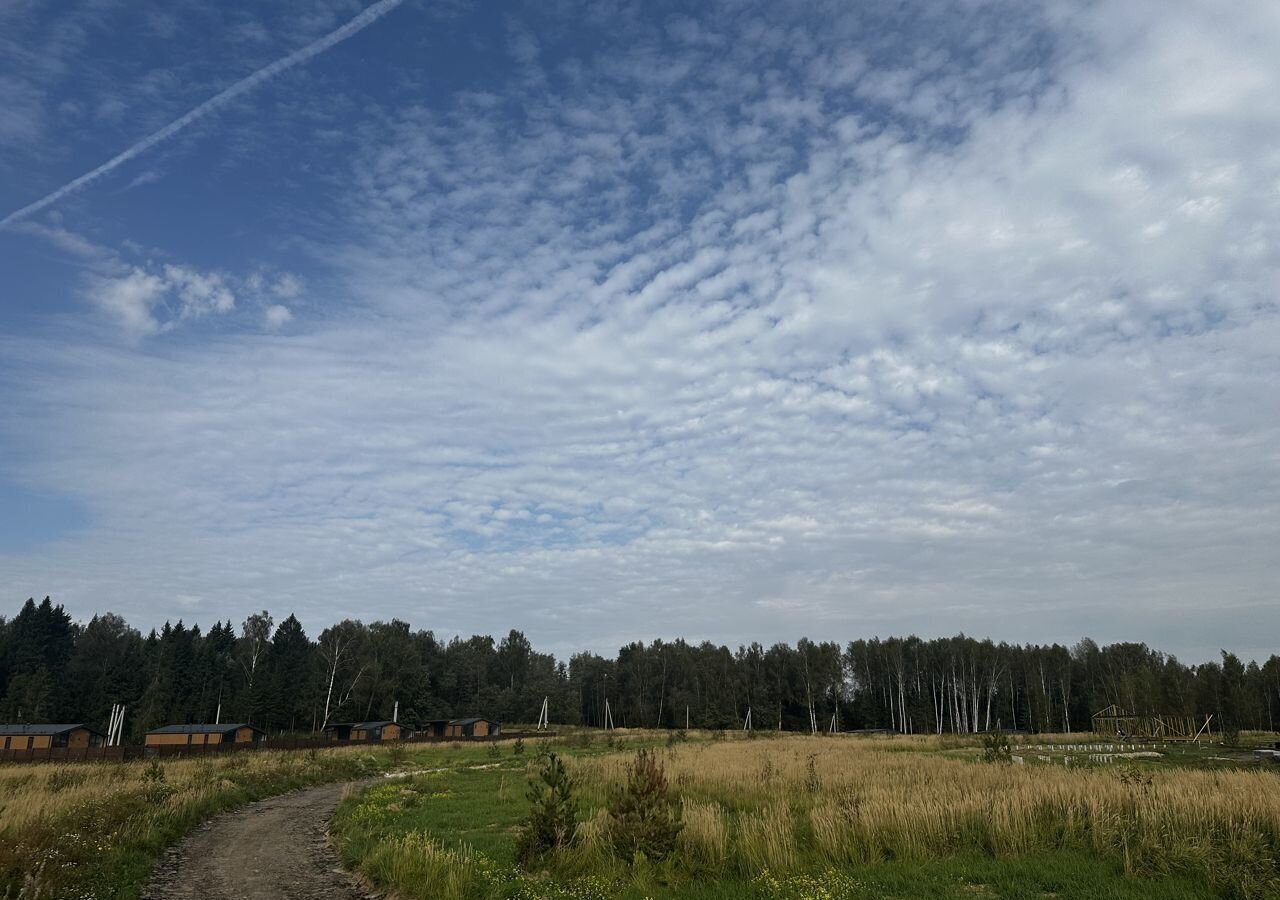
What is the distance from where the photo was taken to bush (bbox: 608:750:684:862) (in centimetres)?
1203

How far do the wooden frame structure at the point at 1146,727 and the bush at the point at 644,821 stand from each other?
198 feet

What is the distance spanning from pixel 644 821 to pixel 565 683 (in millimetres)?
126611

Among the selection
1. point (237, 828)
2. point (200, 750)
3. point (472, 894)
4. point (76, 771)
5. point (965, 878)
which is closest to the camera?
point (965, 878)

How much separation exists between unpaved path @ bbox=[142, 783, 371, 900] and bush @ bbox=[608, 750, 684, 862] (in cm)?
471

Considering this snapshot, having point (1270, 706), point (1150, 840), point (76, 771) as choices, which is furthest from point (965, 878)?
point (1270, 706)

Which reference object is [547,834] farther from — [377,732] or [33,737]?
[377,732]

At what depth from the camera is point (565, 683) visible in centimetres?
13288

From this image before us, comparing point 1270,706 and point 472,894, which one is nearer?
point 472,894

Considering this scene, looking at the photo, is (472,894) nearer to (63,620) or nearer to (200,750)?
(200,750)

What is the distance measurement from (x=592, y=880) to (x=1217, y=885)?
27.3ft

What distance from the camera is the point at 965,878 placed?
1041 cm

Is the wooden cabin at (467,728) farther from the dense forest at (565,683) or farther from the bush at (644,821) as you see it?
the bush at (644,821)

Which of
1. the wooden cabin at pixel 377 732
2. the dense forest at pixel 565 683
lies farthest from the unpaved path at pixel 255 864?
the dense forest at pixel 565 683

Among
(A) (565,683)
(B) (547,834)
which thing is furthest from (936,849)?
(A) (565,683)
